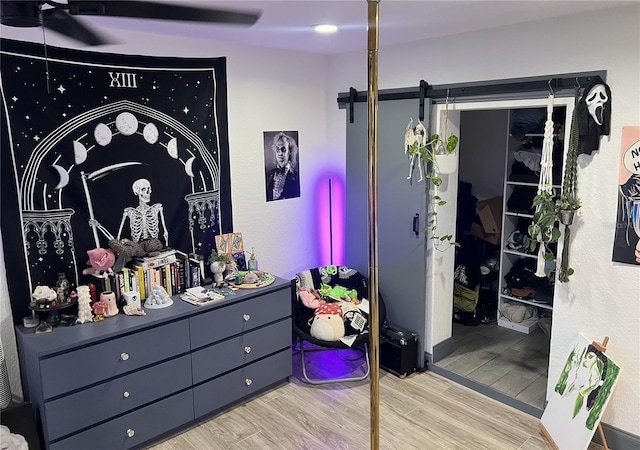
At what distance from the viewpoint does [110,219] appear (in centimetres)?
299

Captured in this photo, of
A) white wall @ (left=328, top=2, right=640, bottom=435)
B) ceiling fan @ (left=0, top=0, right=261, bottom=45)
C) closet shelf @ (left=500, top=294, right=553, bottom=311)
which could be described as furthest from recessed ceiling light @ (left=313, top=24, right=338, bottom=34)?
closet shelf @ (left=500, top=294, right=553, bottom=311)

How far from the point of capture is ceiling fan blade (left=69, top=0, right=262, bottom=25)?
139cm

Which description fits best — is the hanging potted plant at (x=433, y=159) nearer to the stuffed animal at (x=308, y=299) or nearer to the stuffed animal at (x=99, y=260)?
the stuffed animal at (x=308, y=299)

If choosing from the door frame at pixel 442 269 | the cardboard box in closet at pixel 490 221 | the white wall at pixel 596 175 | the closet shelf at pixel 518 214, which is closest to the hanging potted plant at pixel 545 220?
the white wall at pixel 596 175

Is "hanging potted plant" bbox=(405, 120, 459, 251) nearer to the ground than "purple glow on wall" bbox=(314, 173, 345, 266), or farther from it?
farther from it

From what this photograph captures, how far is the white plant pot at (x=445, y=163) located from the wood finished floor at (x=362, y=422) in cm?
149

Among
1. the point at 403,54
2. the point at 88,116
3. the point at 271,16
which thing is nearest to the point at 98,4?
the point at 271,16

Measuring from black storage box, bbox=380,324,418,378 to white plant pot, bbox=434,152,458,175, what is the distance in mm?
1199

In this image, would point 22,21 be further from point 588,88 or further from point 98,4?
point 588,88

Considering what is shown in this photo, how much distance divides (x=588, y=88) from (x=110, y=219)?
109 inches

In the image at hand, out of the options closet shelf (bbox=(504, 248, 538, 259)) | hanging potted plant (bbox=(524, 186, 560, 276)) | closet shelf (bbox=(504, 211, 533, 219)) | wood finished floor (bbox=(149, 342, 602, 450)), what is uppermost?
hanging potted plant (bbox=(524, 186, 560, 276))

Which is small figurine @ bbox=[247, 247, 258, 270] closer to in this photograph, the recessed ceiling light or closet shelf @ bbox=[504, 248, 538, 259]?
the recessed ceiling light

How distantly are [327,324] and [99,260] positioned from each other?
1.52 meters

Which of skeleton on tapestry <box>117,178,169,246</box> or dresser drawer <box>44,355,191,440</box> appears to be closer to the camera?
dresser drawer <box>44,355,191,440</box>
